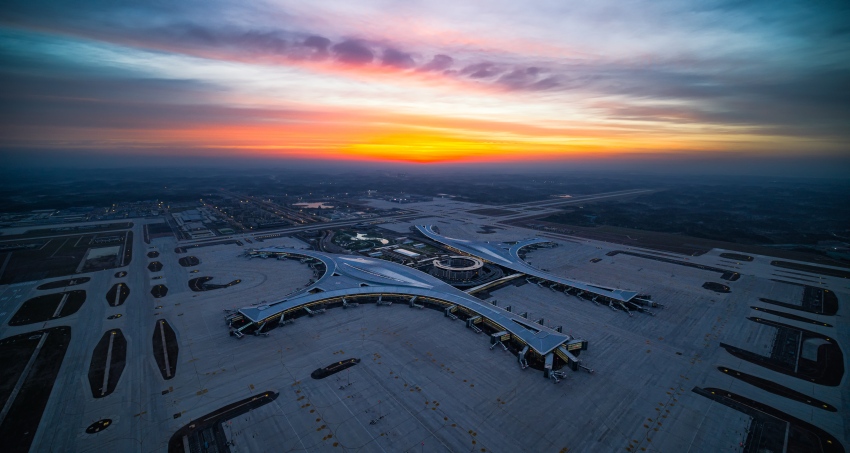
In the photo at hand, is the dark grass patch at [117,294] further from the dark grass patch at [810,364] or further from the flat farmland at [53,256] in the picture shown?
the dark grass patch at [810,364]

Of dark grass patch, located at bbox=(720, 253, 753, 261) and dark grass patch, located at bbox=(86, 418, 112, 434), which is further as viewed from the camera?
dark grass patch, located at bbox=(720, 253, 753, 261)

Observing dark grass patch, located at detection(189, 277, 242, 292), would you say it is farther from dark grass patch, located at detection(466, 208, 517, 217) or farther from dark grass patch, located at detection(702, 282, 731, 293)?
dark grass patch, located at detection(466, 208, 517, 217)

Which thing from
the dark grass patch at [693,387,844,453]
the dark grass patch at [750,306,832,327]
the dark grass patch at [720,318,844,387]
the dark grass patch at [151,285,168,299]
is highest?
the dark grass patch at [750,306,832,327]

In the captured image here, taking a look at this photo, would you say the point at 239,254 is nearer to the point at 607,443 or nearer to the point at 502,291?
the point at 502,291

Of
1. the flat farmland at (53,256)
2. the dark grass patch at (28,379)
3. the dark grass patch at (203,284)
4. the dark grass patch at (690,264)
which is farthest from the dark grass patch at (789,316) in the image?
the flat farmland at (53,256)

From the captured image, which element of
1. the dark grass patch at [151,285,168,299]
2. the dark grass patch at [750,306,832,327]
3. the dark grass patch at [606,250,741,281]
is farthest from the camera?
the dark grass patch at [606,250,741,281]

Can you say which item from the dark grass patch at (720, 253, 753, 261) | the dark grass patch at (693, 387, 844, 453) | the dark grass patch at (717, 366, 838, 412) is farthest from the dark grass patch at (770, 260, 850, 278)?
the dark grass patch at (693, 387, 844, 453)

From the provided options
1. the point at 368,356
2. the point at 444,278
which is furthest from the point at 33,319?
the point at 444,278
